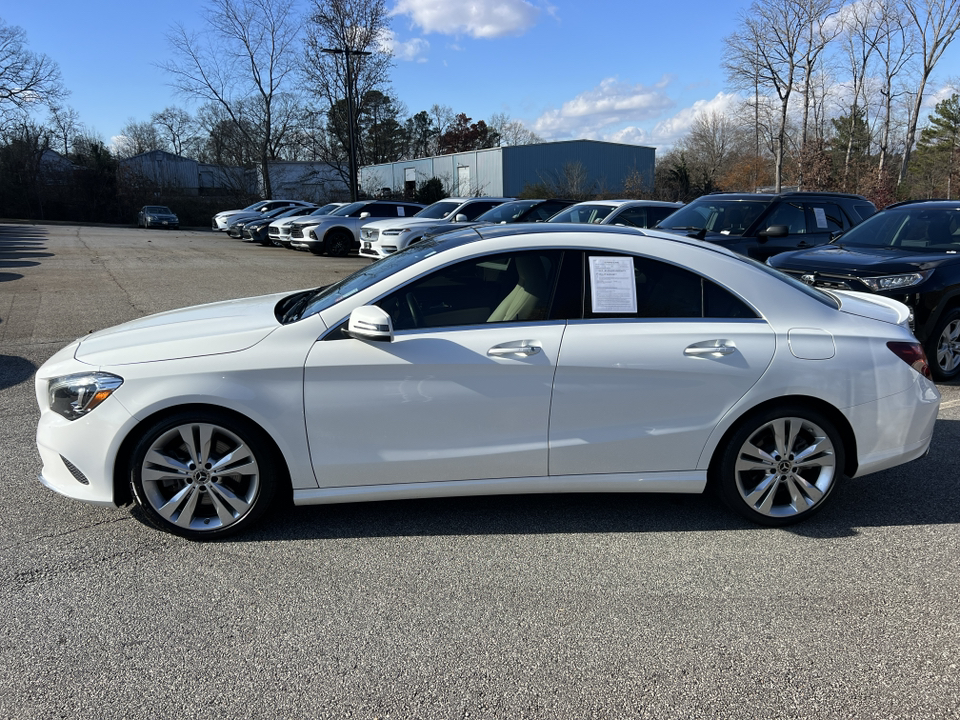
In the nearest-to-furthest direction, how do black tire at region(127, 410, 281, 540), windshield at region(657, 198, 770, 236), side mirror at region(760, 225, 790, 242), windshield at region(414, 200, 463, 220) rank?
black tire at region(127, 410, 281, 540) < side mirror at region(760, 225, 790, 242) < windshield at region(657, 198, 770, 236) < windshield at region(414, 200, 463, 220)

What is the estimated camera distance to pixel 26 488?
14.6ft

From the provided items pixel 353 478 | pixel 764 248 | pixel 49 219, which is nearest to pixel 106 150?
pixel 49 219

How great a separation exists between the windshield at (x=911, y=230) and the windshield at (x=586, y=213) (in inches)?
199

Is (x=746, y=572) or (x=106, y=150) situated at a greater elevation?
(x=106, y=150)

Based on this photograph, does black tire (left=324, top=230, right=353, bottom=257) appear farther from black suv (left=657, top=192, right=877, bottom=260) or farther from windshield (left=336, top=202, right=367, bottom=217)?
black suv (left=657, top=192, right=877, bottom=260)

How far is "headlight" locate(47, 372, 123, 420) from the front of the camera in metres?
3.60

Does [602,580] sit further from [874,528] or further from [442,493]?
[874,528]

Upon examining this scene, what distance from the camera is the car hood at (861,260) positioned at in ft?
23.4

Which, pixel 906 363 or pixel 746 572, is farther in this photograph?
pixel 906 363

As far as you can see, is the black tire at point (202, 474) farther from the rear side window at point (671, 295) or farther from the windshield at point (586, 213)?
the windshield at point (586, 213)

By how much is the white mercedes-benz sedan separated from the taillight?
0.05ft

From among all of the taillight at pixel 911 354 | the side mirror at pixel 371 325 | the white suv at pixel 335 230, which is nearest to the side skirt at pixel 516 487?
the side mirror at pixel 371 325

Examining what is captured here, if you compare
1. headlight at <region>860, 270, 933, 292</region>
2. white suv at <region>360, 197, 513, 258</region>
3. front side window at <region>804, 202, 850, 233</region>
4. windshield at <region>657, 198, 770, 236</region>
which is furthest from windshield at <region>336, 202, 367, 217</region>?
headlight at <region>860, 270, 933, 292</region>

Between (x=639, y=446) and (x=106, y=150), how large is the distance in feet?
201
